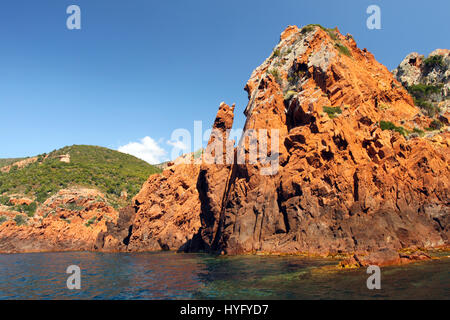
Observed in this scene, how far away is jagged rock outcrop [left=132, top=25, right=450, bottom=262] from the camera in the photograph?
1251 inches

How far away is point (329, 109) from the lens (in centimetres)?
3950

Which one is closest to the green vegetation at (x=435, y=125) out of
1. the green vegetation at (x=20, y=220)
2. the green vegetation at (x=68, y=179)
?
the green vegetation at (x=68, y=179)

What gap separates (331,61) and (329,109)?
832 centimetres

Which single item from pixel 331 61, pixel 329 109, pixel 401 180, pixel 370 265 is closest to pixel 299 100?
pixel 329 109

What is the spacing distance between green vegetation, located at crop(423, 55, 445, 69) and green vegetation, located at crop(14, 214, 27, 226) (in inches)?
4220

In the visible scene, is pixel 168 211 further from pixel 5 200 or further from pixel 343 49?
pixel 5 200

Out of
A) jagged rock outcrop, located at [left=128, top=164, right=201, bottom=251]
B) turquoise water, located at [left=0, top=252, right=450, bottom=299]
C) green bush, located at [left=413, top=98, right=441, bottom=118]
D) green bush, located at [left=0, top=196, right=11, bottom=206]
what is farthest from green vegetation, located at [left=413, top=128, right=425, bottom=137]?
green bush, located at [left=0, top=196, right=11, bottom=206]

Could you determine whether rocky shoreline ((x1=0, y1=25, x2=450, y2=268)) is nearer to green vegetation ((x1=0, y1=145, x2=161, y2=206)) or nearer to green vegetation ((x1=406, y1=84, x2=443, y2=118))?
green vegetation ((x1=406, y1=84, x2=443, y2=118))

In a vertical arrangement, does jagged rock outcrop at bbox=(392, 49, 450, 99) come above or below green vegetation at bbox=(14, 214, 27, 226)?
above

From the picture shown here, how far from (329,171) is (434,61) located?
153 ft

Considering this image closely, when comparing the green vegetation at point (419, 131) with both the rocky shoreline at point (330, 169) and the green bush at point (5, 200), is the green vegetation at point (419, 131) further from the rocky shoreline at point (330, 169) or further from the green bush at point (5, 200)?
the green bush at point (5, 200)

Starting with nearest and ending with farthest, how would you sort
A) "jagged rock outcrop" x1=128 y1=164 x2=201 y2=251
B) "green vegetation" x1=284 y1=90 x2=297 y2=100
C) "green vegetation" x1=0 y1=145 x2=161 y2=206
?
1. "green vegetation" x1=284 y1=90 x2=297 y2=100
2. "jagged rock outcrop" x1=128 y1=164 x2=201 y2=251
3. "green vegetation" x1=0 y1=145 x2=161 y2=206

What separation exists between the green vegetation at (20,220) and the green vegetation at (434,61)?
107 m
